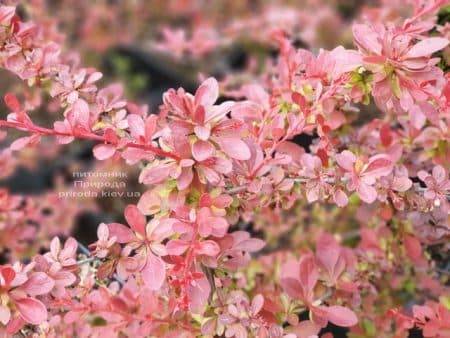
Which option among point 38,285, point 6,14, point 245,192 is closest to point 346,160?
point 245,192

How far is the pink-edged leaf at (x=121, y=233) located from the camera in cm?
82

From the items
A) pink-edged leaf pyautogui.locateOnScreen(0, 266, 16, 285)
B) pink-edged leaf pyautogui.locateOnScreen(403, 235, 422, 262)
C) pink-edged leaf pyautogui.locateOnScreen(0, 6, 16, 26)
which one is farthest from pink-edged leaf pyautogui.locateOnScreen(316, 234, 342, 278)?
pink-edged leaf pyautogui.locateOnScreen(0, 6, 16, 26)

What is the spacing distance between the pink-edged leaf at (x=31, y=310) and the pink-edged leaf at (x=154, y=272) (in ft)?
0.45

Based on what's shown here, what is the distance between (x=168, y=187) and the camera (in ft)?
2.72

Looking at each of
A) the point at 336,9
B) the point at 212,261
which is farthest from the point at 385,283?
the point at 336,9

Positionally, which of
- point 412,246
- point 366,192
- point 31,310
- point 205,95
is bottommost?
point 412,246

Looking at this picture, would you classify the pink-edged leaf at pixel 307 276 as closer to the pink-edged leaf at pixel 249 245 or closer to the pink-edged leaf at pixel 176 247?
the pink-edged leaf at pixel 249 245

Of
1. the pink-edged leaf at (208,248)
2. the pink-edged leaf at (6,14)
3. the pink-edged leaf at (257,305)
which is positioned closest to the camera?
the pink-edged leaf at (208,248)

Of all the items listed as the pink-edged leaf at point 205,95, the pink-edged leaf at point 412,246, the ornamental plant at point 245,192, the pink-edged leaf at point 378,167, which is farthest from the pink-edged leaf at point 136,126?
the pink-edged leaf at point 412,246

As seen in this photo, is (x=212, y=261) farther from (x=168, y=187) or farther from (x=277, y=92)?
(x=277, y=92)

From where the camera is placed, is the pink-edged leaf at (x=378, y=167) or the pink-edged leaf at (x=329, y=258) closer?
the pink-edged leaf at (x=378, y=167)

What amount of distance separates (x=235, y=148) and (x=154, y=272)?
0.19 meters

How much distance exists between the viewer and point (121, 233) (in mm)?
825

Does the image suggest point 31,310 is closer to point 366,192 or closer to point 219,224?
point 219,224
